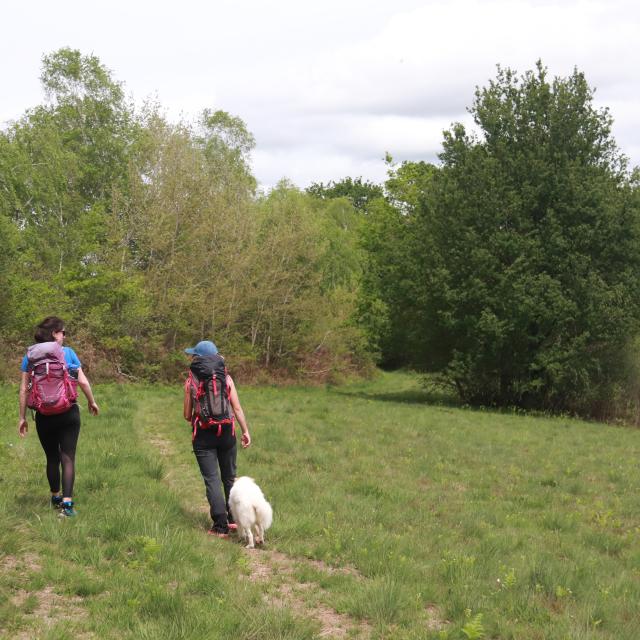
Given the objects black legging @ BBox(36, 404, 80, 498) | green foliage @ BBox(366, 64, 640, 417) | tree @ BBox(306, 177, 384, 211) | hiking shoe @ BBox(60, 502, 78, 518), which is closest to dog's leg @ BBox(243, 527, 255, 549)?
hiking shoe @ BBox(60, 502, 78, 518)

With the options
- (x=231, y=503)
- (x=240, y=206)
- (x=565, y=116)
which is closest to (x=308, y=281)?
(x=240, y=206)

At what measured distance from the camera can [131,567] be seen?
649 cm

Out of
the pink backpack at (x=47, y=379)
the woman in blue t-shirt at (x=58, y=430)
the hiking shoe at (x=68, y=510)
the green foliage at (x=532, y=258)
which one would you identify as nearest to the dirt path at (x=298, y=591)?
the hiking shoe at (x=68, y=510)

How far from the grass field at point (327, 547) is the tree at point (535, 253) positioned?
13100 millimetres

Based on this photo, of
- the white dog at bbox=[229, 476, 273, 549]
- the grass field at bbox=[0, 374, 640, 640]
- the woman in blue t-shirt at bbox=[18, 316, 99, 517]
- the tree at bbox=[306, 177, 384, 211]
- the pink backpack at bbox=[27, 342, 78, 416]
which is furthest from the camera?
the tree at bbox=[306, 177, 384, 211]

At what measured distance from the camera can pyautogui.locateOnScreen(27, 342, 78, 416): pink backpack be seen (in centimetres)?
785

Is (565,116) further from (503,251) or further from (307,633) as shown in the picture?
(307,633)

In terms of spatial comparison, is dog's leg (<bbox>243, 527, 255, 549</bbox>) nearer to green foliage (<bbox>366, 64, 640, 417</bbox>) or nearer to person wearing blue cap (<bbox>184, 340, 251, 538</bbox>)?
person wearing blue cap (<bbox>184, 340, 251, 538</bbox>)

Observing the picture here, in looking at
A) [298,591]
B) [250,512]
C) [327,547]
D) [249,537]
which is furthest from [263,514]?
[298,591]

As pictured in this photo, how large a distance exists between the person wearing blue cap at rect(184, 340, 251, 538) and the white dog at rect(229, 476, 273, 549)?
1.31ft

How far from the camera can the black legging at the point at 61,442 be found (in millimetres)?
8070

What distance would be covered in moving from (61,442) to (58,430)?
15cm

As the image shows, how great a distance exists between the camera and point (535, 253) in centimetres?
2792

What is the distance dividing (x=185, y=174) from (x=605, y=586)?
27.4 metres
